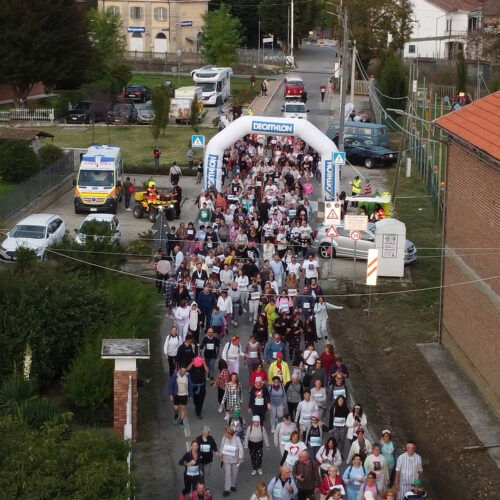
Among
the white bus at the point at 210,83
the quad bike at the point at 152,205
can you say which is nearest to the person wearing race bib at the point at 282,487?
the quad bike at the point at 152,205

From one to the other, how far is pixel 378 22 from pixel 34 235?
170 ft

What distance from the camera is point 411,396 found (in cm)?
2295

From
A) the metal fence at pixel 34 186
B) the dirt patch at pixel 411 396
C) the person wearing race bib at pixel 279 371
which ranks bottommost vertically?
the dirt patch at pixel 411 396

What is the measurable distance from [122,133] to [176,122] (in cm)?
434

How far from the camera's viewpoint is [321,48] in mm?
117812

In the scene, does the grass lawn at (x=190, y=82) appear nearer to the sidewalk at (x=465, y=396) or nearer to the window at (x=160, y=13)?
the window at (x=160, y=13)

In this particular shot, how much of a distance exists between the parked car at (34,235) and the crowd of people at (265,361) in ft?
11.9

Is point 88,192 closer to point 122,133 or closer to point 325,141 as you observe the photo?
point 325,141

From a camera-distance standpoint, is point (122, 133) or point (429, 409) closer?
point (429, 409)

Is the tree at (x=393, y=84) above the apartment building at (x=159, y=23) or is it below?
below

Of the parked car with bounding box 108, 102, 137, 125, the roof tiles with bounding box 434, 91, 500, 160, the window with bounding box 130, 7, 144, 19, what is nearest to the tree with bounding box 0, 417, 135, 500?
the roof tiles with bounding box 434, 91, 500, 160

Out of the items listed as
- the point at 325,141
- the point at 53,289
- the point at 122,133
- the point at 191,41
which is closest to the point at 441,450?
the point at 53,289

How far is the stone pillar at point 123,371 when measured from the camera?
19.2 m

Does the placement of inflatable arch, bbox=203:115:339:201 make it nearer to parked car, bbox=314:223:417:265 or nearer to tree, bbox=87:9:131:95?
parked car, bbox=314:223:417:265
